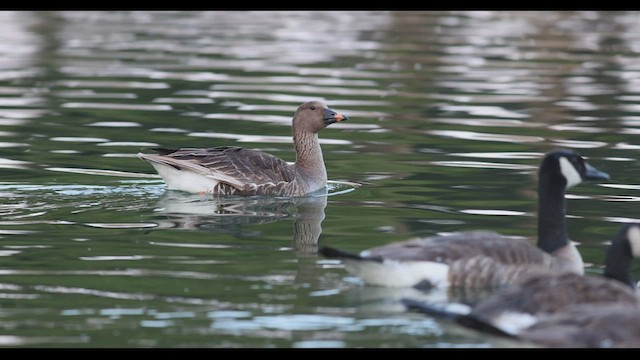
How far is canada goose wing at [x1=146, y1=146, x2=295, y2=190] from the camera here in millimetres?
15156

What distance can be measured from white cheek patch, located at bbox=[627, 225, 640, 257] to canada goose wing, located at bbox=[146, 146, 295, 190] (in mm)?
5901

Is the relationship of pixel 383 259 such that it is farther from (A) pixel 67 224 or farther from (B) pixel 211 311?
(A) pixel 67 224

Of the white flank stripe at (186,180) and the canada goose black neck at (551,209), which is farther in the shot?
the white flank stripe at (186,180)

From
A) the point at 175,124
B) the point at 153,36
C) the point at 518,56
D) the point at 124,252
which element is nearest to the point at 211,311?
the point at 124,252

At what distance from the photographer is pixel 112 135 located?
1997cm

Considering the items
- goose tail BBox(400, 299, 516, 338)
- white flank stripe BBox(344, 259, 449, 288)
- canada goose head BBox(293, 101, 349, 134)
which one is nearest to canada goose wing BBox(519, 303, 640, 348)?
goose tail BBox(400, 299, 516, 338)

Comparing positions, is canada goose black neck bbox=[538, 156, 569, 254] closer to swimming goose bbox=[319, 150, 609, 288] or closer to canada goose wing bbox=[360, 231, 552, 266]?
swimming goose bbox=[319, 150, 609, 288]

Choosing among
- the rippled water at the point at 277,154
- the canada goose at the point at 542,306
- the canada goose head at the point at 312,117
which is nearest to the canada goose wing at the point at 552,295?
the canada goose at the point at 542,306

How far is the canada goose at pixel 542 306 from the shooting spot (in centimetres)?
900

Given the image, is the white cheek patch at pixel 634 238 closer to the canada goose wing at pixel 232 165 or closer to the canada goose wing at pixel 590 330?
the canada goose wing at pixel 590 330

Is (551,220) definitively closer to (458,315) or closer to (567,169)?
(567,169)

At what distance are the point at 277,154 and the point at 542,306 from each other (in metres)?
9.87

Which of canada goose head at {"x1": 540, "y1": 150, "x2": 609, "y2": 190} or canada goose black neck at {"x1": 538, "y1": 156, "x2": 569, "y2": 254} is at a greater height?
canada goose head at {"x1": 540, "y1": 150, "x2": 609, "y2": 190}

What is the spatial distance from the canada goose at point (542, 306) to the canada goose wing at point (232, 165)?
6021 mm
